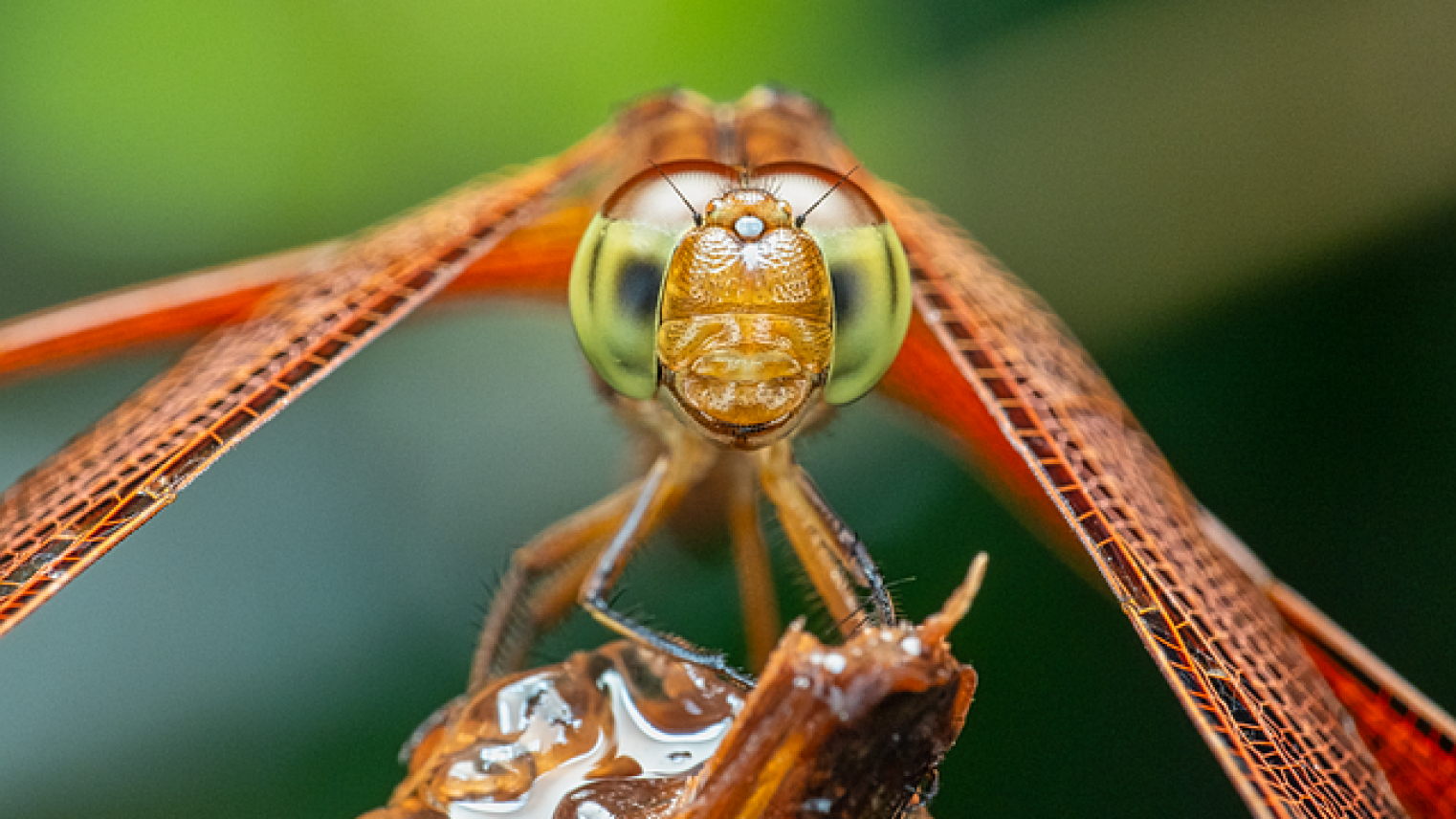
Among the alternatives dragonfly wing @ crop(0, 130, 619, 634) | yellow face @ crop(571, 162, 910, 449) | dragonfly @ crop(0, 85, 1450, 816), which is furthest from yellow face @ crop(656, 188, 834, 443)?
dragonfly wing @ crop(0, 130, 619, 634)

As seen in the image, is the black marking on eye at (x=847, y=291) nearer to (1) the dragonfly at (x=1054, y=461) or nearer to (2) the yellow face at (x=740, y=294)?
(2) the yellow face at (x=740, y=294)

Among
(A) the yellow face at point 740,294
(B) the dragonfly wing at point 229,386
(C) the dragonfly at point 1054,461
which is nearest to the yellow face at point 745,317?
(A) the yellow face at point 740,294

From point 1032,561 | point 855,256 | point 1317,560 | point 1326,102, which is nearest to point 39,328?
point 855,256

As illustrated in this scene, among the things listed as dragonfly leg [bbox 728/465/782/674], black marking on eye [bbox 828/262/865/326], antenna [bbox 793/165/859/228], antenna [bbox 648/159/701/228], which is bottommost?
dragonfly leg [bbox 728/465/782/674]

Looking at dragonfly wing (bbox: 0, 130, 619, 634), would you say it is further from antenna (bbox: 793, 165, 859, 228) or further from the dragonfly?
antenna (bbox: 793, 165, 859, 228)

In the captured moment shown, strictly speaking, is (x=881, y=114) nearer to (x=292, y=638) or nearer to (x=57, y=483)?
(x=292, y=638)

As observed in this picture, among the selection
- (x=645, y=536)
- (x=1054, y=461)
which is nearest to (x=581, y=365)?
(x=645, y=536)
